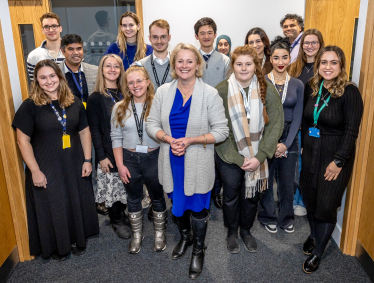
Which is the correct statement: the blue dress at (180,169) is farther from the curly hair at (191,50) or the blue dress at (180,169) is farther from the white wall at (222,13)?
the white wall at (222,13)

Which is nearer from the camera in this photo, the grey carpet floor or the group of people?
the group of people

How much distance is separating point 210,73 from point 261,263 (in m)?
1.80

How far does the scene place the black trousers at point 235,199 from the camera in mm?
2318

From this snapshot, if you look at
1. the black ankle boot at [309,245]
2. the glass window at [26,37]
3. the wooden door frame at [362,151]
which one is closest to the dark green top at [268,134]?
the wooden door frame at [362,151]

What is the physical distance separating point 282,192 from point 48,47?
2.95 m

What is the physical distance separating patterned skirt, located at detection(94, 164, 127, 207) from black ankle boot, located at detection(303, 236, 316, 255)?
64.6 inches

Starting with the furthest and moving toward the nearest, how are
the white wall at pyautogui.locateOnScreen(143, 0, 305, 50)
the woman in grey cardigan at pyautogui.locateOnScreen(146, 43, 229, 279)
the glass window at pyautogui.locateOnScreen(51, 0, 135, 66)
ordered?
the glass window at pyautogui.locateOnScreen(51, 0, 135, 66) → the white wall at pyautogui.locateOnScreen(143, 0, 305, 50) → the woman in grey cardigan at pyautogui.locateOnScreen(146, 43, 229, 279)

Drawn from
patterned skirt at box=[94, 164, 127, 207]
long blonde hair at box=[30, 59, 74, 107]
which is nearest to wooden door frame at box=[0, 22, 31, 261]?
long blonde hair at box=[30, 59, 74, 107]

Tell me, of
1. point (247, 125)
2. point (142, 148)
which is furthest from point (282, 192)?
point (142, 148)

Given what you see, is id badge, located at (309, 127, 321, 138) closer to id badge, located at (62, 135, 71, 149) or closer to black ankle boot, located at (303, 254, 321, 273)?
black ankle boot, located at (303, 254, 321, 273)

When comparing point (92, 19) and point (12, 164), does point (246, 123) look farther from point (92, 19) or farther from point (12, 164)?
point (92, 19)

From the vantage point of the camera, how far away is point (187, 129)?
2039 millimetres

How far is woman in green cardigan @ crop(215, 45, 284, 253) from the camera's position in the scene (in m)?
2.20

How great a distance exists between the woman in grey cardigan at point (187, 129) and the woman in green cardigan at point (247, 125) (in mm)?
179
